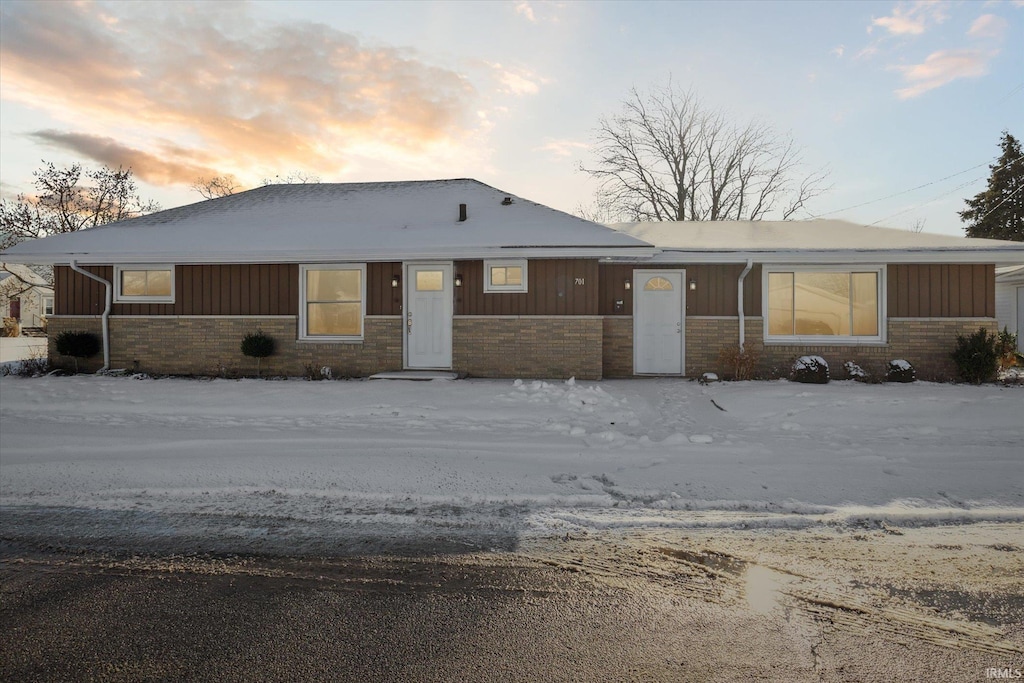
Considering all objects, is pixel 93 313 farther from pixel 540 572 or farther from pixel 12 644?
pixel 540 572

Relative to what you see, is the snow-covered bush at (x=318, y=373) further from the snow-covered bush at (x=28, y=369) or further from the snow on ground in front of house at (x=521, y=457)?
the snow-covered bush at (x=28, y=369)

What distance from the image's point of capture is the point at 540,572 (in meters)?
3.46

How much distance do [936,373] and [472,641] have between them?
45.3 ft

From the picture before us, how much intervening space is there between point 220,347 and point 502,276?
7.11m

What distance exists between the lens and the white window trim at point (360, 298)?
13328mm

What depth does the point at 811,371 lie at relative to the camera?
11867 mm

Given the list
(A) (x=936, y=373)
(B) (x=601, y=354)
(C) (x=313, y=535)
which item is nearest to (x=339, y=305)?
(B) (x=601, y=354)

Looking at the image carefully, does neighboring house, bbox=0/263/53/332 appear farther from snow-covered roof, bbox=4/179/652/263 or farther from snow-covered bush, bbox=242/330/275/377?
snow-covered bush, bbox=242/330/275/377

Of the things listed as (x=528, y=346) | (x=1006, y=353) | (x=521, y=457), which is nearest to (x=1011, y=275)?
(x=1006, y=353)

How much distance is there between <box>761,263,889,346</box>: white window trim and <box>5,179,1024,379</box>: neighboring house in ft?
0.11

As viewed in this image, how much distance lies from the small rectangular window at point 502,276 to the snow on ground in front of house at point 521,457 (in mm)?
2906

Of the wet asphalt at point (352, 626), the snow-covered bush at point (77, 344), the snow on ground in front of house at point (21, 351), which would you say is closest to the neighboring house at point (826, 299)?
the wet asphalt at point (352, 626)

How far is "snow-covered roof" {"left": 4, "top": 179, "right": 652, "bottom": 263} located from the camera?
12406mm

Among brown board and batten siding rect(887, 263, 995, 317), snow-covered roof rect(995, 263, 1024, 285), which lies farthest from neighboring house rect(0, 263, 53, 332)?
snow-covered roof rect(995, 263, 1024, 285)
